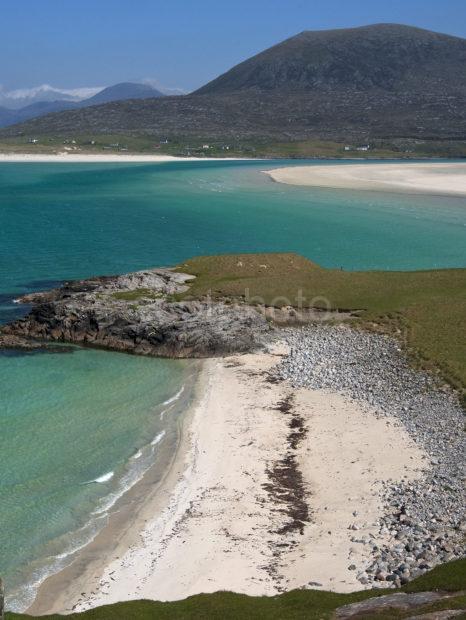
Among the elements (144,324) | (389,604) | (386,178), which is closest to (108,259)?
(144,324)

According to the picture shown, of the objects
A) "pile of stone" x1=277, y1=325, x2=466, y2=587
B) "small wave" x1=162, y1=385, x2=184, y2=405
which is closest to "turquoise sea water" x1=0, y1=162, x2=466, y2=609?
"small wave" x1=162, y1=385, x2=184, y2=405

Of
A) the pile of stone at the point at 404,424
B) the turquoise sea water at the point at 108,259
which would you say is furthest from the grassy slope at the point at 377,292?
the turquoise sea water at the point at 108,259

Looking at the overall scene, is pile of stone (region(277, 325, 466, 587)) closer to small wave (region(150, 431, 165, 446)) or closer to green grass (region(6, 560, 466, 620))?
green grass (region(6, 560, 466, 620))

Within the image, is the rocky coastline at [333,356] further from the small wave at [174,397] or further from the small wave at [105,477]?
the small wave at [105,477]

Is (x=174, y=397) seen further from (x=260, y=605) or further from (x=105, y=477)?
(x=260, y=605)

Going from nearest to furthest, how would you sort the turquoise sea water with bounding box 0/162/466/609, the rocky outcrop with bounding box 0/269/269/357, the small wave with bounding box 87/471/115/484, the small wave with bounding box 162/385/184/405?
the turquoise sea water with bounding box 0/162/466/609
the small wave with bounding box 87/471/115/484
the small wave with bounding box 162/385/184/405
the rocky outcrop with bounding box 0/269/269/357

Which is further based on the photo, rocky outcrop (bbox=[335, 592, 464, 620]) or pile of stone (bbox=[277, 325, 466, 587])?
pile of stone (bbox=[277, 325, 466, 587])

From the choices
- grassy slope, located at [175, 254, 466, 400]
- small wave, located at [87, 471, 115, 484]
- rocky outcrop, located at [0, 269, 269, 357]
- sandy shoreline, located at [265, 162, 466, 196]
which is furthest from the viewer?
sandy shoreline, located at [265, 162, 466, 196]
